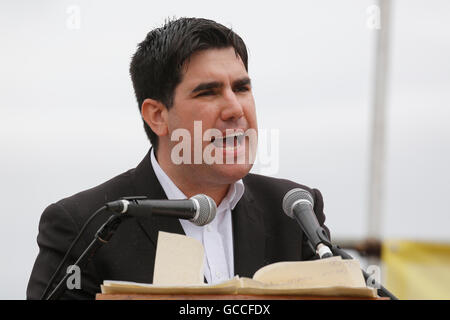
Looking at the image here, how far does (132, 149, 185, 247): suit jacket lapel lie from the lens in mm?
2969

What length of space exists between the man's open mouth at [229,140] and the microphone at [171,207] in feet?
2.62

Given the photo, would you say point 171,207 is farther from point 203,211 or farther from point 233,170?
point 233,170

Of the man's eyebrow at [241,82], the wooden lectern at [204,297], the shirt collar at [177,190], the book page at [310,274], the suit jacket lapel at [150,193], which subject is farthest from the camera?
the shirt collar at [177,190]

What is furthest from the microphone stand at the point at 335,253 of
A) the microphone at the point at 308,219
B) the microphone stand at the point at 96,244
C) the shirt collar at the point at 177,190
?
the shirt collar at the point at 177,190

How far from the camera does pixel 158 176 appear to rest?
323cm

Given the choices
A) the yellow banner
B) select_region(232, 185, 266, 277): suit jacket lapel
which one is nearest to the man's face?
select_region(232, 185, 266, 277): suit jacket lapel

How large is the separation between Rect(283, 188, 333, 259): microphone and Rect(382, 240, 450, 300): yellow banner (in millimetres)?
2448

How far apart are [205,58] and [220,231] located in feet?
2.49

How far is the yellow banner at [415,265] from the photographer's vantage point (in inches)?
178

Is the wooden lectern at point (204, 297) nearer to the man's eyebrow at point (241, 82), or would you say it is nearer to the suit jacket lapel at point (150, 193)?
the suit jacket lapel at point (150, 193)

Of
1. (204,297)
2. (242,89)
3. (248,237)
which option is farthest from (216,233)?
(204,297)

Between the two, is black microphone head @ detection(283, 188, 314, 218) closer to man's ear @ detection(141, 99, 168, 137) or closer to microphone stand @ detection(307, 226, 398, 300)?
microphone stand @ detection(307, 226, 398, 300)

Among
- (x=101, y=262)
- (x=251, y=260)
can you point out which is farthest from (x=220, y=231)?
(x=101, y=262)

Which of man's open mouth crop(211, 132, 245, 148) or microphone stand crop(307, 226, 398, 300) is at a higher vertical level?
man's open mouth crop(211, 132, 245, 148)
